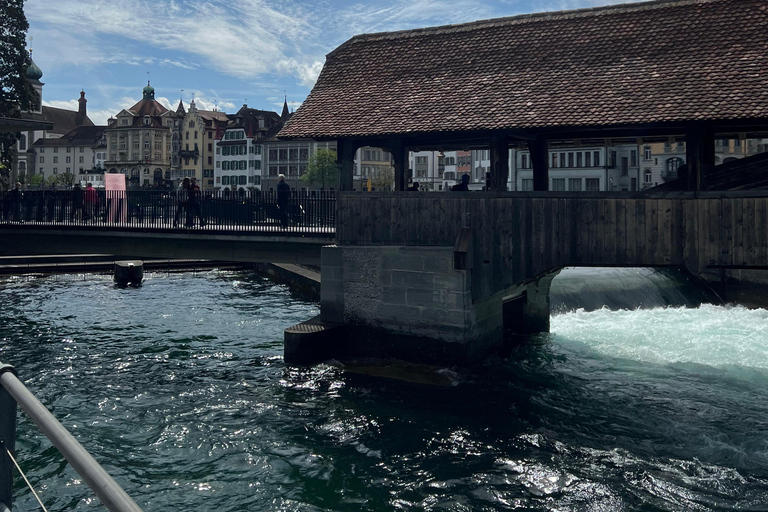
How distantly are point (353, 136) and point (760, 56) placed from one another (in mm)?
8386

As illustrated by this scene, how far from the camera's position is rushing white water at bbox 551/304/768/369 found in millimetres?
17156

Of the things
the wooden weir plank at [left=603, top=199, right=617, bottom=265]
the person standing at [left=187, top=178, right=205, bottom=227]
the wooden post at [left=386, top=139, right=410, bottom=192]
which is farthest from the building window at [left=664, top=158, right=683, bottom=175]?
the wooden weir plank at [left=603, top=199, right=617, bottom=265]

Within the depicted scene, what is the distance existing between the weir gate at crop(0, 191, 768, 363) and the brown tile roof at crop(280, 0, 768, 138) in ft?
5.33

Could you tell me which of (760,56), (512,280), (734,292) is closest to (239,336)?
(512,280)

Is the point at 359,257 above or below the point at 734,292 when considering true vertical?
above

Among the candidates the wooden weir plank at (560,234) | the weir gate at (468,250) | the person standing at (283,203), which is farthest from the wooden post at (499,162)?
the person standing at (283,203)

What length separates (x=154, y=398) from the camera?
548 inches

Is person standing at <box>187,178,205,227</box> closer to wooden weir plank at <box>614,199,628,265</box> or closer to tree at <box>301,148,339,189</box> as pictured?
wooden weir plank at <box>614,199,628,265</box>

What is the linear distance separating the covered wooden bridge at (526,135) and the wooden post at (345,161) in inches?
2.1

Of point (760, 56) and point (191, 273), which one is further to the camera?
point (191, 273)

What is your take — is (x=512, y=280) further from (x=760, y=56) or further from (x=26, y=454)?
(x=26, y=454)

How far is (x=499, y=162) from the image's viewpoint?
1570cm

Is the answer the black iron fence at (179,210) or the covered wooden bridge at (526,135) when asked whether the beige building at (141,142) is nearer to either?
the black iron fence at (179,210)

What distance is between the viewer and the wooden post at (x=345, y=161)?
17406 mm
